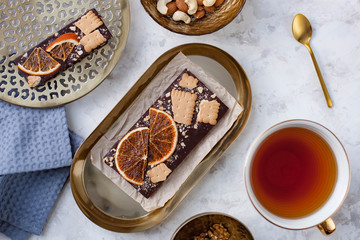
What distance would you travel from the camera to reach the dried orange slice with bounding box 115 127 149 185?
1335 mm

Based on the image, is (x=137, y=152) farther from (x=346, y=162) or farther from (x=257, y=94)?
(x=346, y=162)

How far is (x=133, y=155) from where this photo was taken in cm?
134

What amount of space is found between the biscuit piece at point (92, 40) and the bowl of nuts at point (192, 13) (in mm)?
176

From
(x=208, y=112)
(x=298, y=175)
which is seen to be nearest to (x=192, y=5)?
(x=208, y=112)

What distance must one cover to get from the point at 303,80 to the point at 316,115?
0.12 m

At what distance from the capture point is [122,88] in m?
1.40

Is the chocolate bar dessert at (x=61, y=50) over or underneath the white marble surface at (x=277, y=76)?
over

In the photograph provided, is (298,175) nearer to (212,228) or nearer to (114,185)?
(212,228)

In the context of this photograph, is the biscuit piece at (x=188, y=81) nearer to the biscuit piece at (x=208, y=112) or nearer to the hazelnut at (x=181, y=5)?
the biscuit piece at (x=208, y=112)

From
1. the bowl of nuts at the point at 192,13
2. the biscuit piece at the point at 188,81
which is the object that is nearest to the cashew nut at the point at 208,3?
the bowl of nuts at the point at 192,13

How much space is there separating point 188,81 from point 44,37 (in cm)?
50

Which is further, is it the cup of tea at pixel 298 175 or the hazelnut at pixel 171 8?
the hazelnut at pixel 171 8

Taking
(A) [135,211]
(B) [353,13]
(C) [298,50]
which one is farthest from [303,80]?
(A) [135,211]

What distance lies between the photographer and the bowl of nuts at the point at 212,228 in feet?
4.24
